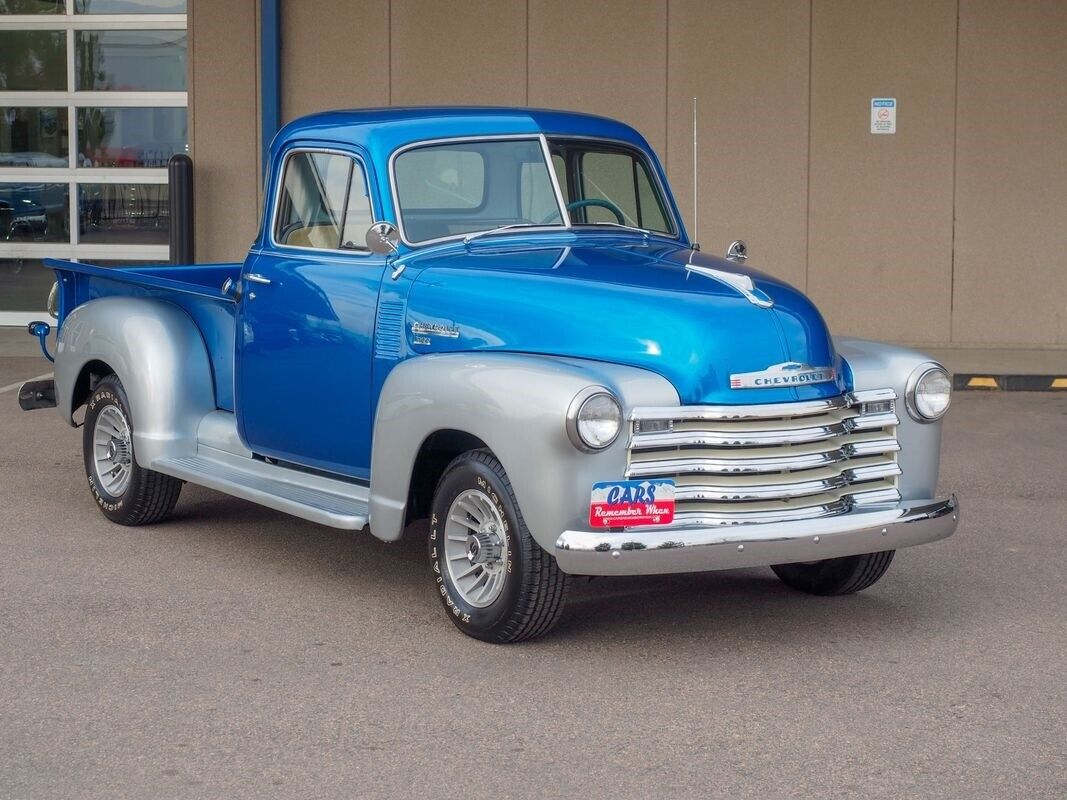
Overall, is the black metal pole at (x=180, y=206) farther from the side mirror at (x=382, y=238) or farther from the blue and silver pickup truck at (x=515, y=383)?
the side mirror at (x=382, y=238)

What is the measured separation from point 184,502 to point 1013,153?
9820 millimetres

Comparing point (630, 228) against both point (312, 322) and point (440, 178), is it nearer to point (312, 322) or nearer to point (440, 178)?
point (440, 178)

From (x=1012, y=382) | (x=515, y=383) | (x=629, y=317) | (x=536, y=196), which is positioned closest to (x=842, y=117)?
(x=1012, y=382)

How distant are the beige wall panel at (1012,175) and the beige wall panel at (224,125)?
6.87 meters

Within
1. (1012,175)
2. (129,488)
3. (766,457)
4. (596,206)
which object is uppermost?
(1012,175)

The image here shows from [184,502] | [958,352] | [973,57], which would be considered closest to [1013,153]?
[973,57]

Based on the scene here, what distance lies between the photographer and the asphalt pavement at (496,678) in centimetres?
409

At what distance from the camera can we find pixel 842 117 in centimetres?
1480

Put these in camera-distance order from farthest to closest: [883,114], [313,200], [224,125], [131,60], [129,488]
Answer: [131,60]
[224,125]
[883,114]
[129,488]
[313,200]

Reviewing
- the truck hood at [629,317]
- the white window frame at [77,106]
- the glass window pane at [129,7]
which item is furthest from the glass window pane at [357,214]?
the glass window pane at [129,7]

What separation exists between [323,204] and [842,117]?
30.8ft

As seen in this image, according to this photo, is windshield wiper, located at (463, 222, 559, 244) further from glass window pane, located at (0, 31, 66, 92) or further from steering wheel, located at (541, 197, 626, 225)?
glass window pane, located at (0, 31, 66, 92)

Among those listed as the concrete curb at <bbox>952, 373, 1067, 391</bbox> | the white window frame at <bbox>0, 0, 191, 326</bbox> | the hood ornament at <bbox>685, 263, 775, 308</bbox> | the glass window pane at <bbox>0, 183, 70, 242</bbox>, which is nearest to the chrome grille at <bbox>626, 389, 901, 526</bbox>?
the hood ornament at <bbox>685, 263, 775, 308</bbox>

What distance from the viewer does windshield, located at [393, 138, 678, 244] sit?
20.1ft
